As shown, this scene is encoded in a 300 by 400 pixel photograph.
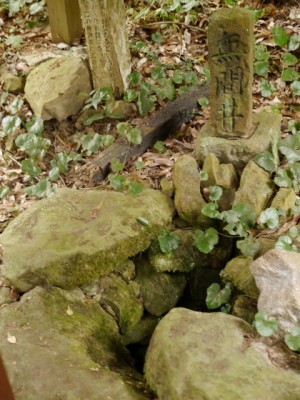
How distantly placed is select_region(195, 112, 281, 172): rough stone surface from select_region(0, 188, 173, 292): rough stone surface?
49 cm

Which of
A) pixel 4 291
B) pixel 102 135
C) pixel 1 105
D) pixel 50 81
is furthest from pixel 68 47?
pixel 4 291

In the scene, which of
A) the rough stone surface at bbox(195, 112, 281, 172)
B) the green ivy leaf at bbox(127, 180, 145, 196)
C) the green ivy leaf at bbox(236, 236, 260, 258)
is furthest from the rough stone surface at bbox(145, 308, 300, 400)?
the rough stone surface at bbox(195, 112, 281, 172)

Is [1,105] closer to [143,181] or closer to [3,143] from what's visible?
[3,143]

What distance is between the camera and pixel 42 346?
2.71 meters

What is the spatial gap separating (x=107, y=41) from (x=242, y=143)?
4.92 feet

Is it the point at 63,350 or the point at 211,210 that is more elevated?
the point at 211,210

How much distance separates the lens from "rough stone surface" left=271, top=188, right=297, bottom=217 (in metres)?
3.28

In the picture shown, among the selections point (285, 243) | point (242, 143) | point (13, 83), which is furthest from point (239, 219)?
point (13, 83)

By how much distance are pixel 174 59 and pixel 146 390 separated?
10.3 ft

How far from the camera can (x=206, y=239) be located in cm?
319

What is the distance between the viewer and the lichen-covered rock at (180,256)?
3.35 m

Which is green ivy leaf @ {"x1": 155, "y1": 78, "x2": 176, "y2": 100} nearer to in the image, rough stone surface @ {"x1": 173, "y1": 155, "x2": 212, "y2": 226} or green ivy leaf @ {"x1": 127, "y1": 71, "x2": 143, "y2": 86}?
green ivy leaf @ {"x1": 127, "y1": 71, "x2": 143, "y2": 86}

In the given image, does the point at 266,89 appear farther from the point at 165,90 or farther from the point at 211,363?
the point at 211,363

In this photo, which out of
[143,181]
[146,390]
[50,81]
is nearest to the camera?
[146,390]
